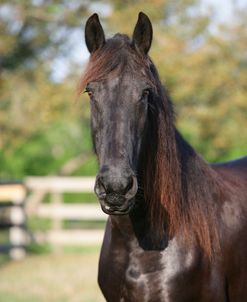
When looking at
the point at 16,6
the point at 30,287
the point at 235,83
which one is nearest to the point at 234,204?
the point at 30,287

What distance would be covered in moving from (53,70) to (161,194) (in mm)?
13378

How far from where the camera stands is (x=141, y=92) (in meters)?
3.19

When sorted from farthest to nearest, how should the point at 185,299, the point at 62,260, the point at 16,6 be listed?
the point at 16,6
the point at 62,260
the point at 185,299

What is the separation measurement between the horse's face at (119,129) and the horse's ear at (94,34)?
204mm

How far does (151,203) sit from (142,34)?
909 millimetres

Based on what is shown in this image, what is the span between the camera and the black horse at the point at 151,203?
3.19 m

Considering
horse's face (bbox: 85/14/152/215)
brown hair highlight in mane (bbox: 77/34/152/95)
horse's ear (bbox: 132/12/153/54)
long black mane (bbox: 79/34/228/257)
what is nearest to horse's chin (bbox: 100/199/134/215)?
horse's face (bbox: 85/14/152/215)

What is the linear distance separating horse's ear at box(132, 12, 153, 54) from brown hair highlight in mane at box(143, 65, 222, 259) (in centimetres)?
13

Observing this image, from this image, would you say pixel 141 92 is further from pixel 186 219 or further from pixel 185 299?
pixel 185 299

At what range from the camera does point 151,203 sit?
3.43 meters

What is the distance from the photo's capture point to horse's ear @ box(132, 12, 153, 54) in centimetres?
337

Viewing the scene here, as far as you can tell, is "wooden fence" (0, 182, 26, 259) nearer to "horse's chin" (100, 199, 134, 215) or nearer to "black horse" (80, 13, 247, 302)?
"black horse" (80, 13, 247, 302)

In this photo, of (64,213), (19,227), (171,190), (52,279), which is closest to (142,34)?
(171,190)

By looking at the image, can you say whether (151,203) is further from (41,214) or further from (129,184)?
(41,214)
